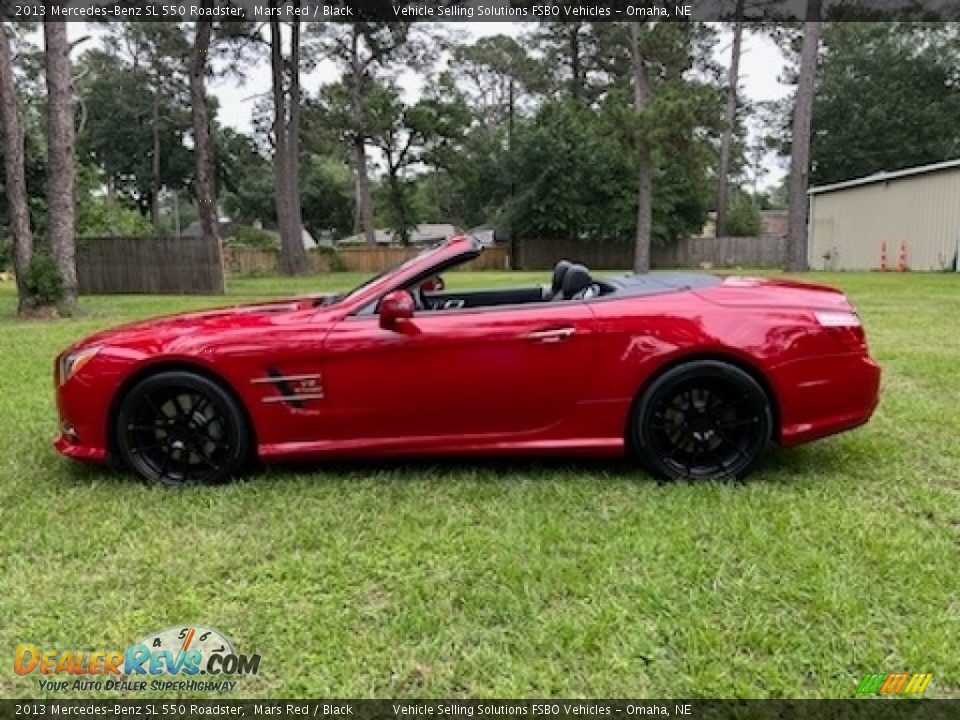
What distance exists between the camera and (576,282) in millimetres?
4141

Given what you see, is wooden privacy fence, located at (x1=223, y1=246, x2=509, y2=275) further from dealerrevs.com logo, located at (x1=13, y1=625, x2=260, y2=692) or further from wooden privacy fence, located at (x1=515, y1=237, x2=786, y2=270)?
dealerrevs.com logo, located at (x1=13, y1=625, x2=260, y2=692)

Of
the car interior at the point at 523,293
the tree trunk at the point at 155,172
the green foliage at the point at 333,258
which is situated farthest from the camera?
the tree trunk at the point at 155,172

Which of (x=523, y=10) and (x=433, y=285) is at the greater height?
(x=523, y=10)

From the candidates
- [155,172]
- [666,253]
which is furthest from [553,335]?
[155,172]

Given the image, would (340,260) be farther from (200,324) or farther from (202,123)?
(200,324)

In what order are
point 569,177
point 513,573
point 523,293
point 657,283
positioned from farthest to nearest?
point 569,177
point 523,293
point 657,283
point 513,573

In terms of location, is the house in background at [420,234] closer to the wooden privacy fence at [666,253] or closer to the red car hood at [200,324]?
the wooden privacy fence at [666,253]

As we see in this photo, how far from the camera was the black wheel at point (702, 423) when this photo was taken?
11.9 ft

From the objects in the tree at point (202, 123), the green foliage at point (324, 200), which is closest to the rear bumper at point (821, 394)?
the tree at point (202, 123)

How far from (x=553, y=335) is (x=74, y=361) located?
2.33 m

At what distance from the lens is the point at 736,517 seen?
3184 millimetres

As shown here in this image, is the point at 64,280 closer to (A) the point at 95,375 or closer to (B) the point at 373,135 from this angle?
(A) the point at 95,375

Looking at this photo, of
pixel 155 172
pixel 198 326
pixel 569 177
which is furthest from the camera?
pixel 155 172

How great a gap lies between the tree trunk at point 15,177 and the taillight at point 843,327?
1191 cm
